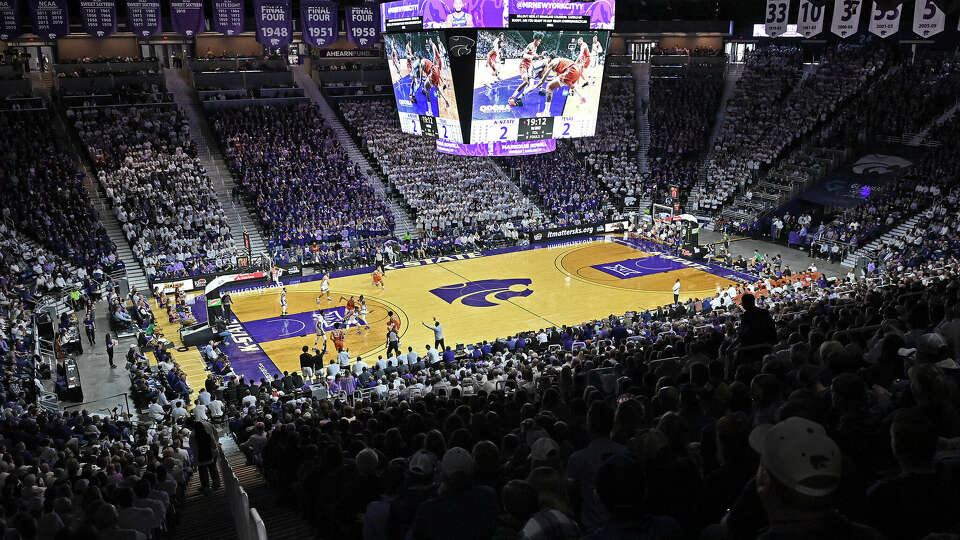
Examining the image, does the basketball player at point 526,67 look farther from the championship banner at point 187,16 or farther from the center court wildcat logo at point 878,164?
the center court wildcat logo at point 878,164

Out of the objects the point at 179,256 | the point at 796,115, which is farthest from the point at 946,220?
the point at 179,256

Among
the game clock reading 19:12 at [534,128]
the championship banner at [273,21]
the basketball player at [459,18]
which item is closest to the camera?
the basketball player at [459,18]

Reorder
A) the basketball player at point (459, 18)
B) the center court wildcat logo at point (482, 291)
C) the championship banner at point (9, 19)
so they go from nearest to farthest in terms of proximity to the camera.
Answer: the basketball player at point (459, 18)
the center court wildcat logo at point (482, 291)
the championship banner at point (9, 19)

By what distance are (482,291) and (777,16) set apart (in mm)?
20349

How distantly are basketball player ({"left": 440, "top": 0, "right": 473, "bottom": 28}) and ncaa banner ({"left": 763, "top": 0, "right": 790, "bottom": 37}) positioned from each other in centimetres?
1748

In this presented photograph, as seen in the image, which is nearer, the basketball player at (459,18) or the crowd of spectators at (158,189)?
the basketball player at (459,18)

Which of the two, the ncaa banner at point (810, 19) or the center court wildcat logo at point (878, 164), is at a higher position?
the ncaa banner at point (810, 19)

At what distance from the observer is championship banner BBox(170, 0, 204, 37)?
3928 cm

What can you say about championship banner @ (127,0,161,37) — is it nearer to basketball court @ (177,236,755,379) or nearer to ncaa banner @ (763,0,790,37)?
basketball court @ (177,236,755,379)

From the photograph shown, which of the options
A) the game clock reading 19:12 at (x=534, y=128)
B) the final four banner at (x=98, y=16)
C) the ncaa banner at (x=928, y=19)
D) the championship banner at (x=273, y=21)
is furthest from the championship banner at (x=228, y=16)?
the ncaa banner at (x=928, y=19)

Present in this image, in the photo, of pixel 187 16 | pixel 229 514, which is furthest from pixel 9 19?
Answer: pixel 229 514

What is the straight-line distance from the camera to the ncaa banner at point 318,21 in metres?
39.7

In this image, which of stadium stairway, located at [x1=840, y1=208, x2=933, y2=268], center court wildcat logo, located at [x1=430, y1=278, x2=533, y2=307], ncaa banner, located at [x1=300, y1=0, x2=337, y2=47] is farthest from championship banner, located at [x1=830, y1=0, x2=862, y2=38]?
ncaa banner, located at [x1=300, y1=0, x2=337, y2=47]

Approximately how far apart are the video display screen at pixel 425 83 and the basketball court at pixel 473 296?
6896 mm
